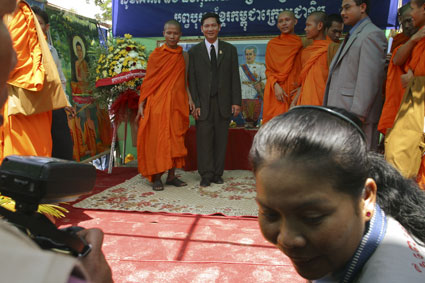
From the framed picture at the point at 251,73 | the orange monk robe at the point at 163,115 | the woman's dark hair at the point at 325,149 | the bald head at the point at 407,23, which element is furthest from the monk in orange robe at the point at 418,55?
the framed picture at the point at 251,73

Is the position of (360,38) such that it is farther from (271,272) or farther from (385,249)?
(385,249)

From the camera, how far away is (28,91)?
2844 millimetres

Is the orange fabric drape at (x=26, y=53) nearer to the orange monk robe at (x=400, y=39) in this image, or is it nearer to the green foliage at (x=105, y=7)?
the orange monk robe at (x=400, y=39)

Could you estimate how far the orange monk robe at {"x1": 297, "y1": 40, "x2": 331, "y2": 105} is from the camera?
3.78 m

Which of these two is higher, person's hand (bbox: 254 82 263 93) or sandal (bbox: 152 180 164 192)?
person's hand (bbox: 254 82 263 93)

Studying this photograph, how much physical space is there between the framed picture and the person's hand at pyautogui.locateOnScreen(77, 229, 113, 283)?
486cm

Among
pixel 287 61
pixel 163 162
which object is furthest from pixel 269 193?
pixel 287 61

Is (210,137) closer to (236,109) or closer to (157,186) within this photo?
(236,109)

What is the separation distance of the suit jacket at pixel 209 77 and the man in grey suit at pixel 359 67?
4.71 ft

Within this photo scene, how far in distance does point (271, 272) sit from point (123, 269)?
2.76 feet

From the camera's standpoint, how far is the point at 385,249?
87 centimetres

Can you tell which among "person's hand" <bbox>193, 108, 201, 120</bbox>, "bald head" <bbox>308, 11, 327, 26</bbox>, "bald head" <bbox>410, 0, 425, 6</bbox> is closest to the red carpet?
"person's hand" <bbox>193, 108, 201, 120</bbox>

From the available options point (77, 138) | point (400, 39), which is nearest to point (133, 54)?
point (77, 138)

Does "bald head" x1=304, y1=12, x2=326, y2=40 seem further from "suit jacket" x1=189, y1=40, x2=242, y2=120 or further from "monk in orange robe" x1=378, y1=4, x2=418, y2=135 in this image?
"monk in orange robe" x1=378, y1=4, x2=418, y2=135
